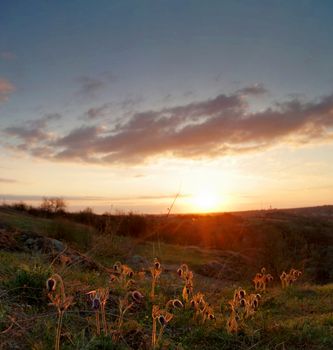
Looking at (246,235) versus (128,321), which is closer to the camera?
(128,321)

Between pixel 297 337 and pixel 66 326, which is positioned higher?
pixel 66 326

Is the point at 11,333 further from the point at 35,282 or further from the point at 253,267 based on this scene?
the point at 253,267

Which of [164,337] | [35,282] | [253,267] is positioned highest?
[35,282]

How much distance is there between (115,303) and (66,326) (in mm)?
1447

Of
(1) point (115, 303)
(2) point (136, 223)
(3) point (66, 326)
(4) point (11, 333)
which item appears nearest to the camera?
(4) point (11, 333)

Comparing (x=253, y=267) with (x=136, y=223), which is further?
(x=136, y=223)

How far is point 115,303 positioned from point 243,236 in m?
26.8

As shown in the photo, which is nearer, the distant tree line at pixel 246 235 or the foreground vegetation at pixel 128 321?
the foreground vegetation at pixel 128 321

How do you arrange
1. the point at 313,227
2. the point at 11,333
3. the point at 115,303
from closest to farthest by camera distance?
the point at 11,333 → the point at 115,303 → the point at 313,227

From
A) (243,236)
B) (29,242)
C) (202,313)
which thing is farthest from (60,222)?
(202,313)

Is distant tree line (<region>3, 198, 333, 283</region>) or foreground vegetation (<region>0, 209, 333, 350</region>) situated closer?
foreground vegetation (<region>0, 209, 333, 350</region>)

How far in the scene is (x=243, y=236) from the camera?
31906 mm

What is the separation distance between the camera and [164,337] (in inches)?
195

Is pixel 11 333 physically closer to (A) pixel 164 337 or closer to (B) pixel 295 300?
(A) pixel 164 337
